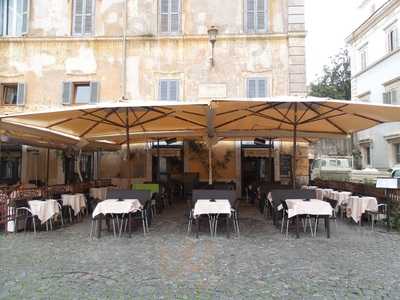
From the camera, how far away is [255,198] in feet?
40.3

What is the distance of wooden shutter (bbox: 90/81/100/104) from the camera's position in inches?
546

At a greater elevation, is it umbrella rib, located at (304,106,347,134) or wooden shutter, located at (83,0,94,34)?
wooden shutter, located at (83,0,94,34)

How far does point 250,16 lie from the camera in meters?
13.9

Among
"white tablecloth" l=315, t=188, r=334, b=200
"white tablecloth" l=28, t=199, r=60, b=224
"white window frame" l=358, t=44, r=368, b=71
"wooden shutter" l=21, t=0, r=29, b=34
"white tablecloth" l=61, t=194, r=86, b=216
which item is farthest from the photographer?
"white window frame" l=358, t=44, r=368, b=71

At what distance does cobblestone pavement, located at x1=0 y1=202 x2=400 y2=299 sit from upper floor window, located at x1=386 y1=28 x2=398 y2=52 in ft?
53.6

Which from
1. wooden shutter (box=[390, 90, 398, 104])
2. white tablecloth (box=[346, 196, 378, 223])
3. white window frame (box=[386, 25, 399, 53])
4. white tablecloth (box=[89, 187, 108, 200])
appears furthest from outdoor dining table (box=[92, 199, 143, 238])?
white window frame (box=[386, 25, 399, 53])

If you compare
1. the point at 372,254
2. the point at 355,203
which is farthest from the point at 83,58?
the point at 372,254

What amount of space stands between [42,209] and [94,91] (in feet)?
24.2

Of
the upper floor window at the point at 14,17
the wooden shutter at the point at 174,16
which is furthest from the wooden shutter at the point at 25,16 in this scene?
the wooden shutter at the point at 174,16

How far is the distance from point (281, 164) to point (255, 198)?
236 cm

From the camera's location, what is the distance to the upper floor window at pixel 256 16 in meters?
13.9

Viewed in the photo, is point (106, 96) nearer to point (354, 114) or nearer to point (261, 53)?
point (261, 53)

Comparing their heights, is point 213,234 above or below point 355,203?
below

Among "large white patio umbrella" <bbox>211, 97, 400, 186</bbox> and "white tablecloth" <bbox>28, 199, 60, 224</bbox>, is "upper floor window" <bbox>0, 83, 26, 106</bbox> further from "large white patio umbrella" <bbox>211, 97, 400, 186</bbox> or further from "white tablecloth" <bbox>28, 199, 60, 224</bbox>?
"large white patio umbrella" <bbox>211, 97, 400, 186</bbox>
